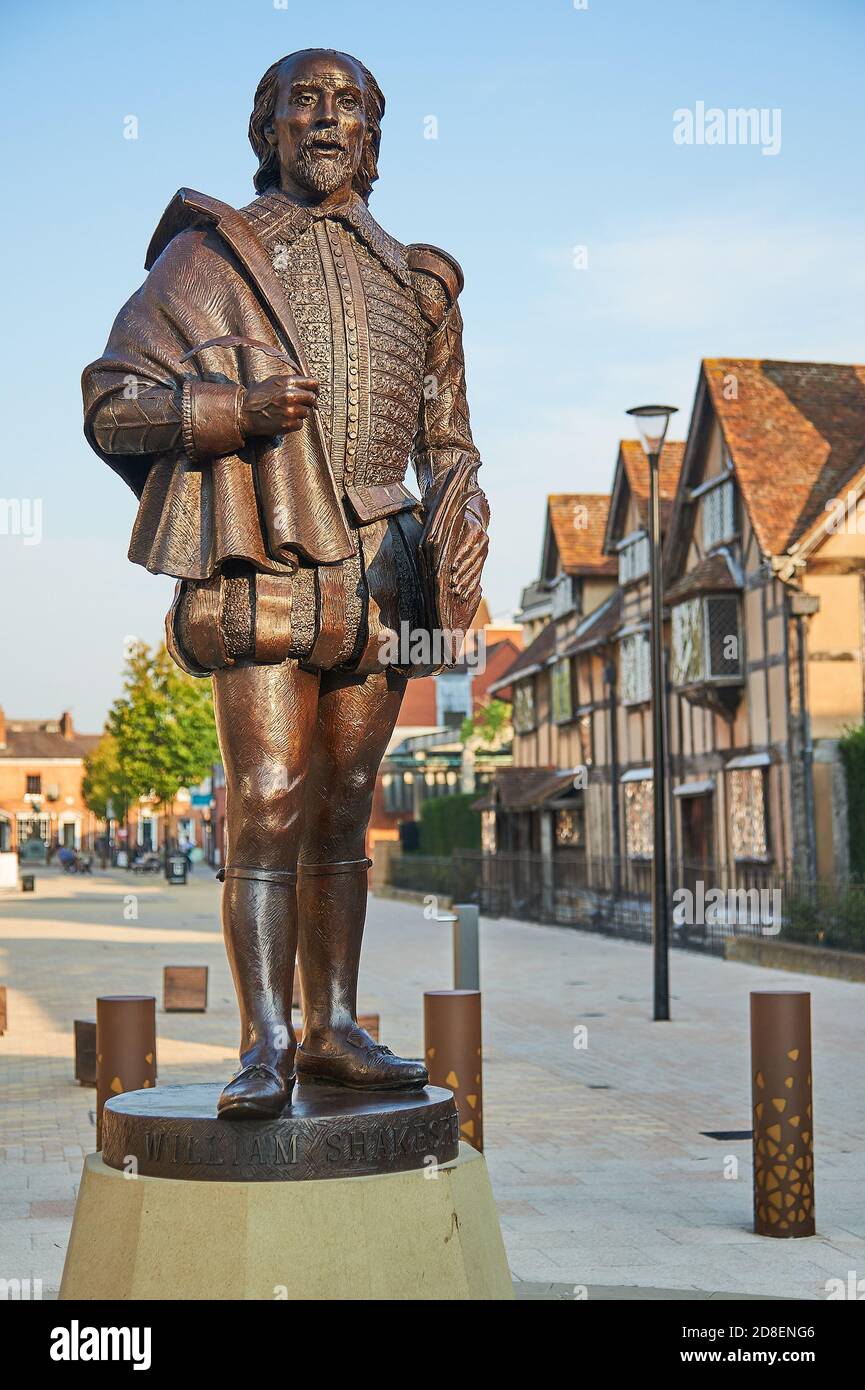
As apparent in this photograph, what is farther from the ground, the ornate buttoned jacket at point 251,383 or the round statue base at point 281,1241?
the ornate buttoned jacket at point 251,383

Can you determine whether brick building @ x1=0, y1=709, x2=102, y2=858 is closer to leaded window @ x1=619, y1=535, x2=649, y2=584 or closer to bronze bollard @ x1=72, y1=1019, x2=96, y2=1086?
leaded window @ x1=619, y1=535, x2=649, y2=584

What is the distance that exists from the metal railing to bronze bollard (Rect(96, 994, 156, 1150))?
12.8m

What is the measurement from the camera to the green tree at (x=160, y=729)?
176ft

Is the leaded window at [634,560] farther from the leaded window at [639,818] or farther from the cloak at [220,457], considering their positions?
the cloak at [220,457]

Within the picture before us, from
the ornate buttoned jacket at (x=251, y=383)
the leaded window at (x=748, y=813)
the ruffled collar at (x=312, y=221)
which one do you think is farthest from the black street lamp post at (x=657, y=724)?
the ornate buttoned jacket at (x=251, y=383)

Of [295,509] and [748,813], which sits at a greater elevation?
[295,509]

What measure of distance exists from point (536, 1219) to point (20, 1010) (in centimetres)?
1013

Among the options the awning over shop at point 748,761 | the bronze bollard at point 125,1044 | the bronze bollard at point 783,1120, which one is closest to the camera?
the bronze bollard at point 783,1120

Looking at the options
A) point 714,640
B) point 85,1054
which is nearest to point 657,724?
point 85,1054

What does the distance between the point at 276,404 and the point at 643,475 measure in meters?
29.6

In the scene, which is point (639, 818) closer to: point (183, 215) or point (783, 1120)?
point (783, 1120)

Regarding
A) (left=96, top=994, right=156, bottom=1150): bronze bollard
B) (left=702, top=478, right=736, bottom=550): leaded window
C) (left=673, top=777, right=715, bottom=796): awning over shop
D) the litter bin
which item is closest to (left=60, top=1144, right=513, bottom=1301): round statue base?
(left=96, top=994, right=156, bottom=1150): bronze bollard

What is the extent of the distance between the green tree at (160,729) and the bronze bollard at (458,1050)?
45.4 m

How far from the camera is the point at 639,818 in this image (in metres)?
32.2
